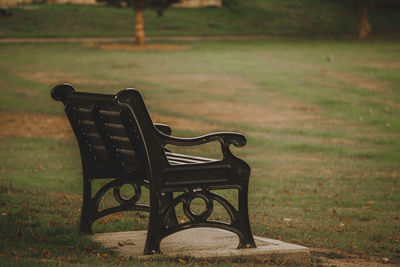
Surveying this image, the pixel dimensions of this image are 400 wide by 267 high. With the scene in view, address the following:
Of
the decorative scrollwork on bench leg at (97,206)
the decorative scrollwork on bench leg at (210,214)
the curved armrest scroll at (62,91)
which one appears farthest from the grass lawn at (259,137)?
the curved armrest scroll at (62,91)

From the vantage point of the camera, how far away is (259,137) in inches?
609

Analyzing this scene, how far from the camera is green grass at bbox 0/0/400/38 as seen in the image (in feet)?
168

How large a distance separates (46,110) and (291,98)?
7.03 m

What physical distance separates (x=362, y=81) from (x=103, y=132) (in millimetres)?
20325

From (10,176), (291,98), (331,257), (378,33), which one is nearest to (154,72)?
(291,98)

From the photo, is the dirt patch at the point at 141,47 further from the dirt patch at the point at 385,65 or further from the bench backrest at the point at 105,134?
the bench backrest at the point at 105,134

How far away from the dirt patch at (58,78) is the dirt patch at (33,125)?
6603 mm

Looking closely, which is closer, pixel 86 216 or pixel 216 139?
pixel 216 139

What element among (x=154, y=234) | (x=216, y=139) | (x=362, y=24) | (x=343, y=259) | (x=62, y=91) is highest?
(x=362, y=24)

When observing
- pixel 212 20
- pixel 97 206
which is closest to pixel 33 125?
pixel 97 206

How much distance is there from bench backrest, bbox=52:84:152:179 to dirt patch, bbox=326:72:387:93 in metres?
17.6

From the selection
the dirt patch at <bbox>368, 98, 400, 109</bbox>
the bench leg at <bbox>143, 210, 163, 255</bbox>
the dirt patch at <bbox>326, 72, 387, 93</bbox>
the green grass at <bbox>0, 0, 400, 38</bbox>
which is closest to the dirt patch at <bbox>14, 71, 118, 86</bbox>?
the dirt patch at <bbox>326, 72, 387, 93</bbox>

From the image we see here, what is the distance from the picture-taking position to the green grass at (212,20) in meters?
51.4

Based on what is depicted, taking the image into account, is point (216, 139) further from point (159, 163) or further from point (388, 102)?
point (388, 102)
